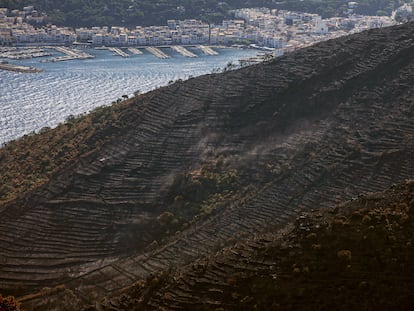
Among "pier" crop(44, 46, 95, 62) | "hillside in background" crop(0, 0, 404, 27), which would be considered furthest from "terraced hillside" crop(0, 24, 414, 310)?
"hillside in background" crop(0, 0, 404, 27)

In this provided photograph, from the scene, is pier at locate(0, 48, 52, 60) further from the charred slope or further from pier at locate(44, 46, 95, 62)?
the charred slope

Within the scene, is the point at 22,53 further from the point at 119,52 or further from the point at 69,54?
the point at 119,52

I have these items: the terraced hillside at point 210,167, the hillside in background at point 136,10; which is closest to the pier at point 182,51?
the hillside in background at point 136,10

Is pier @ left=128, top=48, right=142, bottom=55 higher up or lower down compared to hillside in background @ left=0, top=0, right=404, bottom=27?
lower down

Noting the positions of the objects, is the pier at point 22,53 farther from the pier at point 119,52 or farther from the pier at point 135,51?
the pier at point 135,51

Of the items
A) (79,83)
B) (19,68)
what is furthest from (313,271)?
(19,68)
